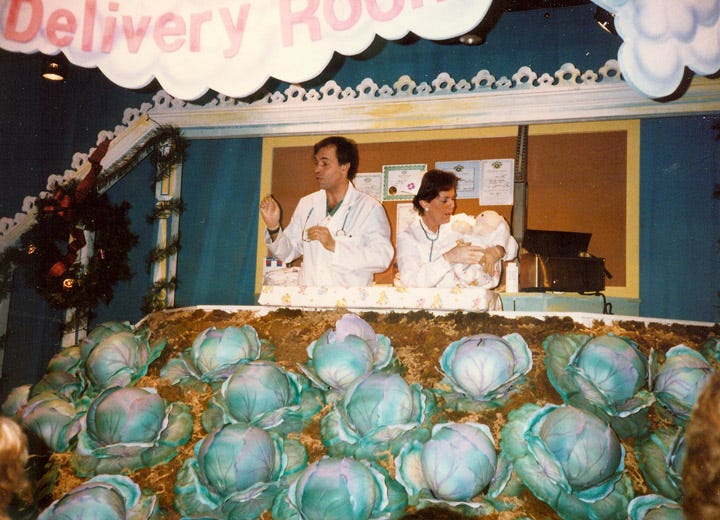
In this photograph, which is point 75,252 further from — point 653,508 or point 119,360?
point 653,508

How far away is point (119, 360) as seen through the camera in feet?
7.54

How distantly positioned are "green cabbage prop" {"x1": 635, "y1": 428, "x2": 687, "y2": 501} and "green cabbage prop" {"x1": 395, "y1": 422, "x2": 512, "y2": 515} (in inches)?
15.5

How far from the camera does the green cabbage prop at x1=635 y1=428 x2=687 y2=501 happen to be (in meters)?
1.64

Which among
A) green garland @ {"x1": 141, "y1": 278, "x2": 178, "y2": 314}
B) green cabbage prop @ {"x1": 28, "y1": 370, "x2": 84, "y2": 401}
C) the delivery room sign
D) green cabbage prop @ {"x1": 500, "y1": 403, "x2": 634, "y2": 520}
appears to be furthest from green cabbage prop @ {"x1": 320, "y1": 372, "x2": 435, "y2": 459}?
green garland @ {"x1": 141, "y1": 278, "x2": 178, "y2": 314}

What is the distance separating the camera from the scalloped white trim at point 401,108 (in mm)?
3361

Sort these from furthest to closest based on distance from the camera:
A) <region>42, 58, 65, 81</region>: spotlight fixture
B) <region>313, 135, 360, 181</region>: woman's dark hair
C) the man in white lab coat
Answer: <region>42, 58, 65, 81</region>: spotlight fixture < <region>313, 135, 360, 181</region>: woman's dark hair < the man in white lab coat

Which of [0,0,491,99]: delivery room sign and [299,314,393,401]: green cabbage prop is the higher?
[0,0,491,99]: delivery room sign

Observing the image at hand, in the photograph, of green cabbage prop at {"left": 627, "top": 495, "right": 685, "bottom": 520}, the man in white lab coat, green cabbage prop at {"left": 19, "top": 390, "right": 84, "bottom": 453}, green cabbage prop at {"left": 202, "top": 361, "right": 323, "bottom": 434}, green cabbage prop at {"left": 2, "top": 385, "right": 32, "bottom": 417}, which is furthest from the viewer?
the man in white lab coat

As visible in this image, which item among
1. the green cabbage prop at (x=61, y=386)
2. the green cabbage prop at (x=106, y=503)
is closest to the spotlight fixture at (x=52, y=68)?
the green cabbage prop at (x=61, y=386)

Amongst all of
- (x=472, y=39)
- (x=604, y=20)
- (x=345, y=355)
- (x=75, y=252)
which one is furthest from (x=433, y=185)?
(x=75, y=252)

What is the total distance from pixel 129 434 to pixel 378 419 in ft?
2.85

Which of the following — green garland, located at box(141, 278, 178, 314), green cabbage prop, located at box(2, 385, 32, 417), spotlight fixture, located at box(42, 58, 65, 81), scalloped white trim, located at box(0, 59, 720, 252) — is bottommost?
green cabbage prop, located at box(2, 385, 32, 417)

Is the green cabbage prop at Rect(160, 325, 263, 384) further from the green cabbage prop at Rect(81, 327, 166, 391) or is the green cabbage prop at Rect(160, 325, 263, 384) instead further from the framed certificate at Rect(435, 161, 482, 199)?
the framed certificate at Rect(435, 161, 482, 199)

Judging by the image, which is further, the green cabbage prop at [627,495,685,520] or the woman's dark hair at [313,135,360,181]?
the woman's dark hair at [313,135,360,181]
